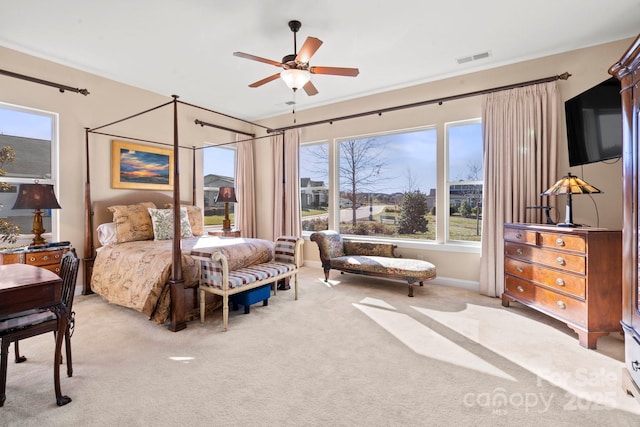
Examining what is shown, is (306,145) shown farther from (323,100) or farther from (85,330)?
(85,330)

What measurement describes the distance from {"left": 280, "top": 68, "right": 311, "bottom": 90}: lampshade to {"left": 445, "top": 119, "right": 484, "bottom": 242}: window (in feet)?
8.22

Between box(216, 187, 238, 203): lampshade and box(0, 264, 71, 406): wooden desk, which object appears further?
box(216, 187, 238, 203): lampshade

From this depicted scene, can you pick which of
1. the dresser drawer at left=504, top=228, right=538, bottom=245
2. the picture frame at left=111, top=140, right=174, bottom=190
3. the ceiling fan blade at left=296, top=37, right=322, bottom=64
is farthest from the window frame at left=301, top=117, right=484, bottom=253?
the picture frame at left=111, top=140, right=174, bottom=190

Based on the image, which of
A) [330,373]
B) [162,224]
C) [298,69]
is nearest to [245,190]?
[162,224]

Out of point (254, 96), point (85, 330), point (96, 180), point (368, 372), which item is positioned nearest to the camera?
point (368, 372)

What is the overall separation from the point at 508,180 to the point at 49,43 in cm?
562

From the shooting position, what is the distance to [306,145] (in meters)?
5.95

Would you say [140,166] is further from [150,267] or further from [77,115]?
[150,267]

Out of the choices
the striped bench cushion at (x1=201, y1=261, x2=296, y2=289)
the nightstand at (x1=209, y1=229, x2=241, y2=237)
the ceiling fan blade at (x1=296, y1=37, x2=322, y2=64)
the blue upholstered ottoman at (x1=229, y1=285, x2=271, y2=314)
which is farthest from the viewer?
the nightstand at (x1=209, y1=229, x2=241, y2=237)

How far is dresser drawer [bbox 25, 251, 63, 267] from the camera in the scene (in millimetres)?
3244

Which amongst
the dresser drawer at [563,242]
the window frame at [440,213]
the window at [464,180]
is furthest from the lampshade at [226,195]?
the dresser drawer at [563,242]

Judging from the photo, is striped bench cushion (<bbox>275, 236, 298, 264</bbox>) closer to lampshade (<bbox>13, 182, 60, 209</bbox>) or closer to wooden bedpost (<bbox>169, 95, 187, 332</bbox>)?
wooden bedpost (<bbox>169, 95, 187, 332</bbox>)

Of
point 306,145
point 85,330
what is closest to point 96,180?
point 85,330

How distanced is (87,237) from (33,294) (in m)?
2.85
